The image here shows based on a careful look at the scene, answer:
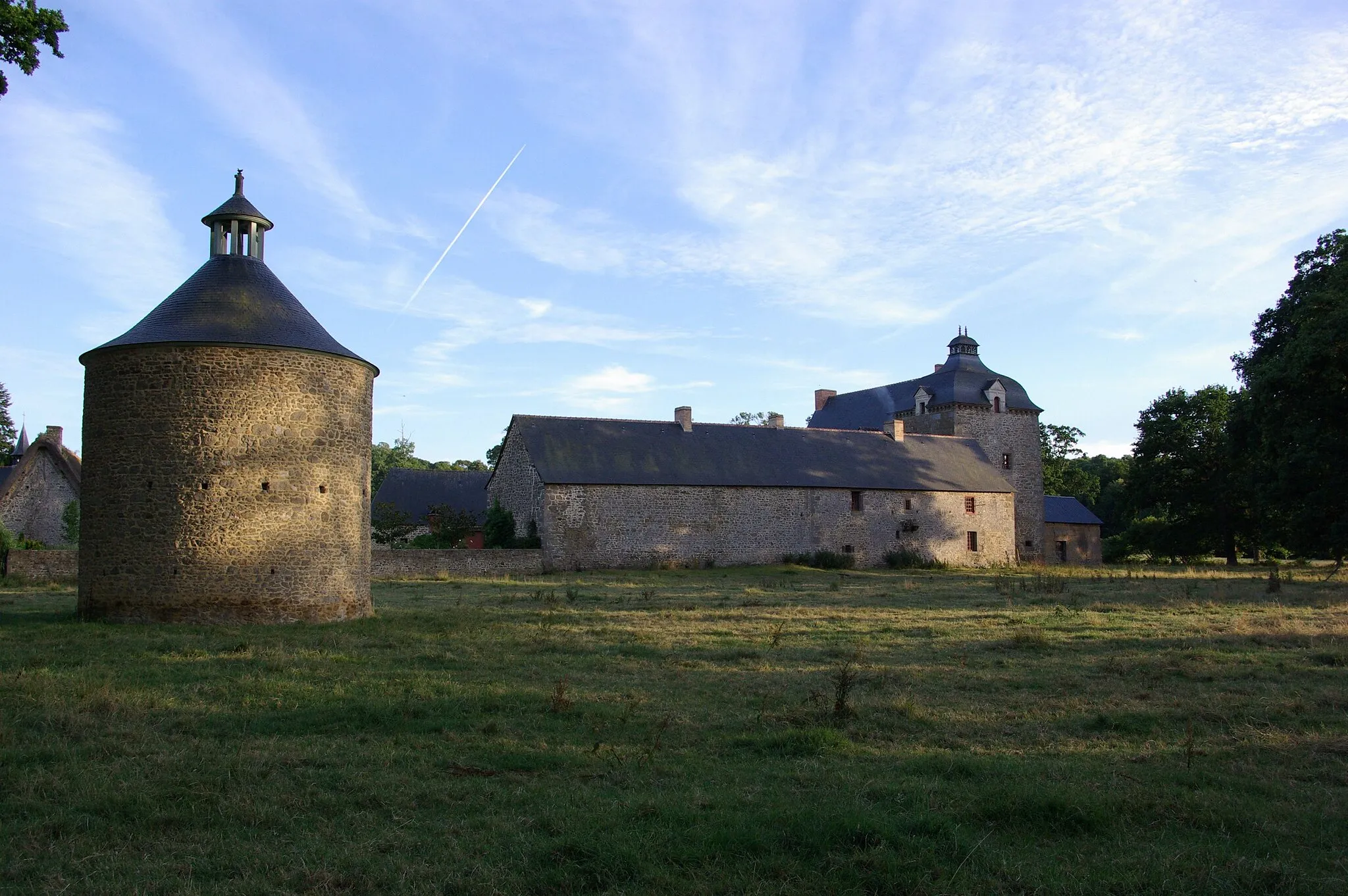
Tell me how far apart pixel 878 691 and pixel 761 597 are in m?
12.0

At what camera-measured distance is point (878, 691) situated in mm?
10117

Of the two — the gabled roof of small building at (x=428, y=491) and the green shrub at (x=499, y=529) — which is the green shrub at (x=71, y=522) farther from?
the green shrub at (x=499, y=529)

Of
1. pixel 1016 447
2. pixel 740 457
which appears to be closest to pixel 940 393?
pixel 1016 447

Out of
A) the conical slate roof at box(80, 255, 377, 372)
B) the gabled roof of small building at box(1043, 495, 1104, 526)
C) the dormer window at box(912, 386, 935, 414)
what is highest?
the dormer window at box(912, 386, 935, 414)

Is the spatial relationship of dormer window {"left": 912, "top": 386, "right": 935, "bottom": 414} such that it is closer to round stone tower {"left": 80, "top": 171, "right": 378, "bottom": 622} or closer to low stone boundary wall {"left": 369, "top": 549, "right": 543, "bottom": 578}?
low stone boundary wall {"left": 369, "top": 549, "right": 543, "bottom": 578}

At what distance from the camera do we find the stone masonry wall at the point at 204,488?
51.4 feet

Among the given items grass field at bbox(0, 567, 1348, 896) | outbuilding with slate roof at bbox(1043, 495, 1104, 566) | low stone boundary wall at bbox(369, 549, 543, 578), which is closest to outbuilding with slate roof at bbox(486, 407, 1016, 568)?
low stone boundary wall at bbox(369, 549, 543, 578)

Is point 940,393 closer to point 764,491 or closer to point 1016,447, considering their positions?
point 1016,447

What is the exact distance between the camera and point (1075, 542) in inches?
1999

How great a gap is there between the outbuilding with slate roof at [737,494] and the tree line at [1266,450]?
348 inches

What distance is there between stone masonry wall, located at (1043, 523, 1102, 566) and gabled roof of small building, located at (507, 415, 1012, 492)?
22.7 feet

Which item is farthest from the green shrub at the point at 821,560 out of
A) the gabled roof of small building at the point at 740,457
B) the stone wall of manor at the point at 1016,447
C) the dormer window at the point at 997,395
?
the dormer window at the point at 997,395

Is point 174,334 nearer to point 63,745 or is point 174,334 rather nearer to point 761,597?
point 63,745

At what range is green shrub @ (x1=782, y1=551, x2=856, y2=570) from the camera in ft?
125
